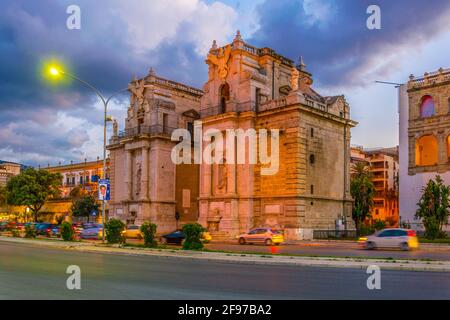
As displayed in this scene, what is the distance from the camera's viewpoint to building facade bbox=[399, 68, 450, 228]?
5453 centimetres

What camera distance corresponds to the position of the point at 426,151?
58.8 m

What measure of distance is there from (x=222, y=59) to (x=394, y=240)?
2777cm

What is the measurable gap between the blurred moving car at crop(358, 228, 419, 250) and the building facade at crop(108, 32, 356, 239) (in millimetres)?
11120

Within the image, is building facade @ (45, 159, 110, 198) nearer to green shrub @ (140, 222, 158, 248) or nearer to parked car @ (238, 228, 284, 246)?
parked car @ (238, 228, 284, 246)

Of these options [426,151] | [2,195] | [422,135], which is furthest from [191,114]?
[2,195]

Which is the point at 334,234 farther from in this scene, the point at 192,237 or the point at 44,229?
the point at 44,229

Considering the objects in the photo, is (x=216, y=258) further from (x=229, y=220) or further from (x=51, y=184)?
(x=51, y=184)

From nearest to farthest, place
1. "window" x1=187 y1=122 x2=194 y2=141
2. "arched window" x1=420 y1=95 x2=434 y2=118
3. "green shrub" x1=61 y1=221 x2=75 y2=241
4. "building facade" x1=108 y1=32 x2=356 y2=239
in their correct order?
"green shrub" x1=61 y1=221 x2=75 y2=241
"building facade" x1=108 y1=32 x2=356 y2=239
"arched window" x1=420 y1=95 x2=434 y2=118
"window" x1=187 y1=122 x2=194 y2=141

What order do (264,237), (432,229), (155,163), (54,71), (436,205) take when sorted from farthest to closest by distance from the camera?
1. (155,163)
2. (436,205)
3. (432,229)
4. (264,237)
5. (54,71)

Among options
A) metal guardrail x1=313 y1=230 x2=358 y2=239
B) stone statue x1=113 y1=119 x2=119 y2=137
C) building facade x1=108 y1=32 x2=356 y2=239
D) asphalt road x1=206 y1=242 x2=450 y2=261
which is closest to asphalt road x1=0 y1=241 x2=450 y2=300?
asphalt road x1=206 y1=242 x2=450 y2=261
